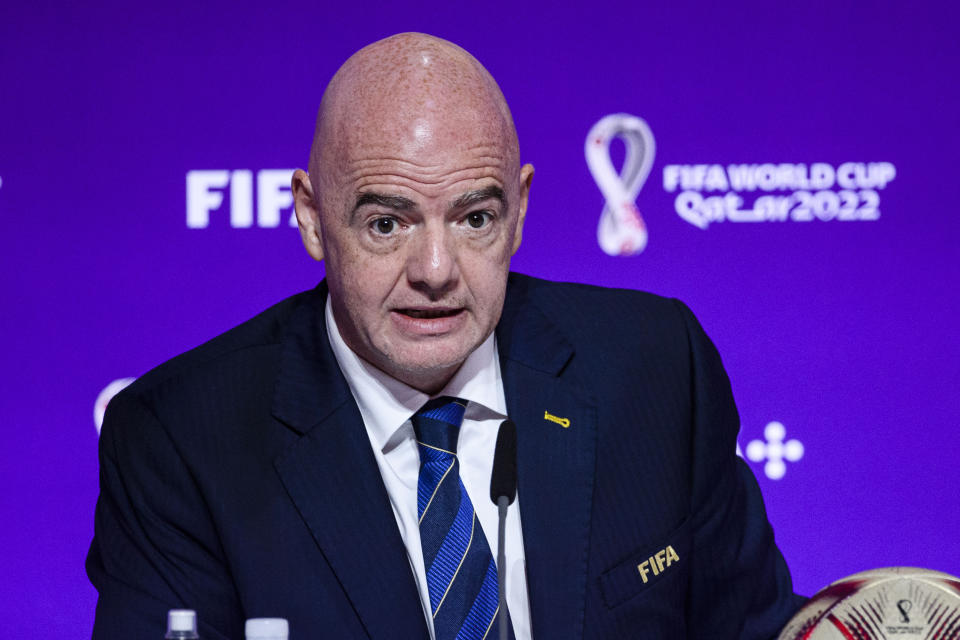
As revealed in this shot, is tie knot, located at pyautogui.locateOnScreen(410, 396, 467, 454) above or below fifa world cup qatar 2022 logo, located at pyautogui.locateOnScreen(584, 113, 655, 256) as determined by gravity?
below

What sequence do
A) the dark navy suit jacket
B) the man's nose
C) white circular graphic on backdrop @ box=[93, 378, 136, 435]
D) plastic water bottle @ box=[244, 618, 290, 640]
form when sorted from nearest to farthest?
plastic water bottle @ box=[244, 618, 290, 640]
the man's nose
the dark navy suit jacket
white circular graphic on backdrop @ box=[93, 378, 136, 435]

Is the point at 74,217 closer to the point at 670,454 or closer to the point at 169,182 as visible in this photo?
the point at 169,182

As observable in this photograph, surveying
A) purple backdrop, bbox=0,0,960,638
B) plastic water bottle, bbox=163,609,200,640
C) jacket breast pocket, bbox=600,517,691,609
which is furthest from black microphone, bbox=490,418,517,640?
purple backdrop, bbox=0,0,960,638

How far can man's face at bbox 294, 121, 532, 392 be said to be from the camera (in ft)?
5.94

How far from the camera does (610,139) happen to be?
318 cm

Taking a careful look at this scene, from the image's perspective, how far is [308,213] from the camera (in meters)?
2.02

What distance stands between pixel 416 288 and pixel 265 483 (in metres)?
0.41

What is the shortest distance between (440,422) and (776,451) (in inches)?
55.4

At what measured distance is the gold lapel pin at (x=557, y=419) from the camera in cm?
209

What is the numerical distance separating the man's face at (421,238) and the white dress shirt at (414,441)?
0.14m

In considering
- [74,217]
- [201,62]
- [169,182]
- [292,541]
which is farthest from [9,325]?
[292,541]

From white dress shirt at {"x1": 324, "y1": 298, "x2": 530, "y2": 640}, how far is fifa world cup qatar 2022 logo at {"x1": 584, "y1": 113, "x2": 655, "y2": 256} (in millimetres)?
1143

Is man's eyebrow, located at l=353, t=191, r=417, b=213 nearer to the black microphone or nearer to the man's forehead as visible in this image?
the man's forehead

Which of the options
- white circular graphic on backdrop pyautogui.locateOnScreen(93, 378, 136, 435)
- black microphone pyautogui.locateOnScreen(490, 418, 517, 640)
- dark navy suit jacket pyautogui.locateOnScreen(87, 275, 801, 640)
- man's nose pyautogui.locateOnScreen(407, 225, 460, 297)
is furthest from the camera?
white circular graphic on backdrop pyautogui.locateOnScreen(93, 378, 136, 435)
